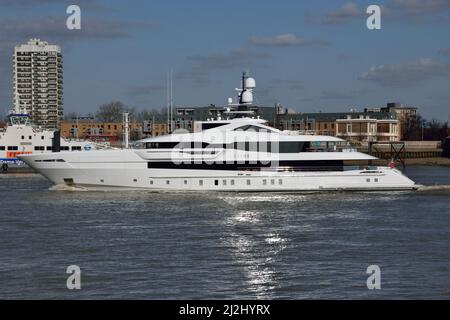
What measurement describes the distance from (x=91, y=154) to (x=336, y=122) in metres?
102

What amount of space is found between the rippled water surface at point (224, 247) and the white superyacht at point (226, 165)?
2.88m

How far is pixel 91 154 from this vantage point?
44.6 metres

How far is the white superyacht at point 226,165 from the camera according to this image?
44.4 metres

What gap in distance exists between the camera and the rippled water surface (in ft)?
63.8

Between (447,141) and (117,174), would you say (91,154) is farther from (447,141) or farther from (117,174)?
(447,141)

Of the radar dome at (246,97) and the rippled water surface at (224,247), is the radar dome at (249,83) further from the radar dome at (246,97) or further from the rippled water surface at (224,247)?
the rippled water surface at (224,247)

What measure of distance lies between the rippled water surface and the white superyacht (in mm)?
2885
